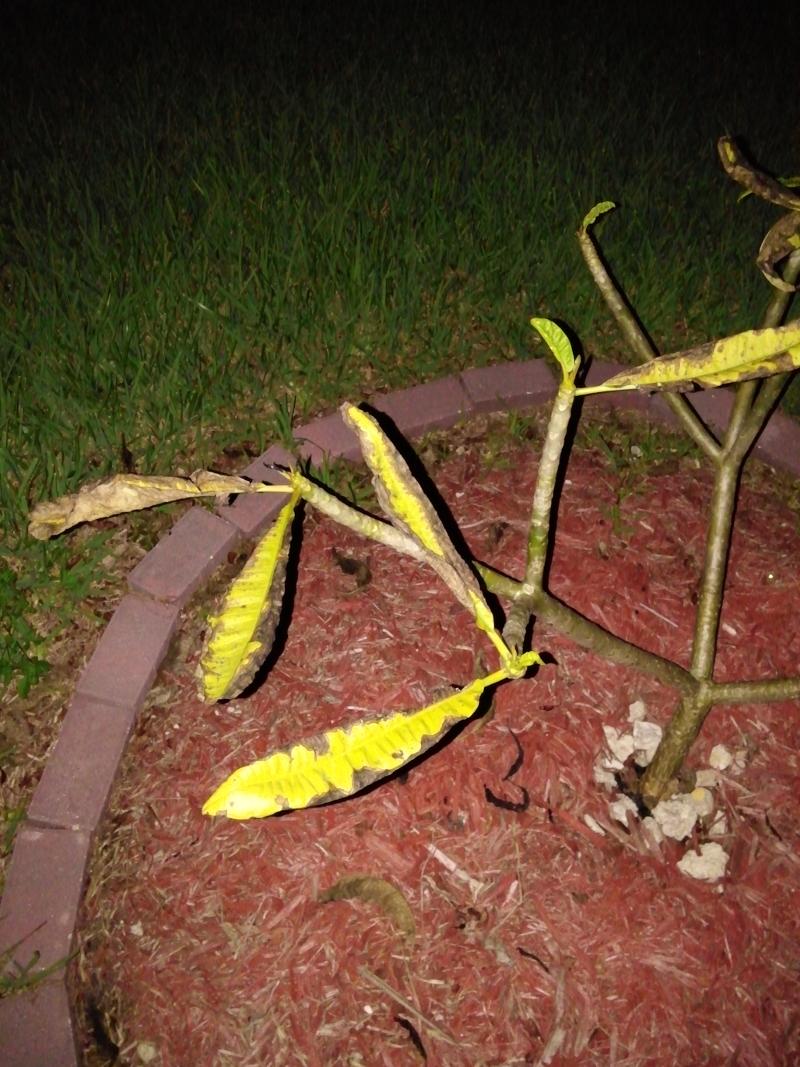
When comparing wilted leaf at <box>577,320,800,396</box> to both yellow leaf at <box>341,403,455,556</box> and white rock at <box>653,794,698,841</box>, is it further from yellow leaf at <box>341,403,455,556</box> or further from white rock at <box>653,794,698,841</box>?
white rock at <box>653,794,698,841</box>

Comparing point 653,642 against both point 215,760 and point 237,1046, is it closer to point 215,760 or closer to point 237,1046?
point 215,760

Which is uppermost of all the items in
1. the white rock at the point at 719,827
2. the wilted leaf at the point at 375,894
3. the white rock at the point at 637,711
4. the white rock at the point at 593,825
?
the white rock at the point at 637,711

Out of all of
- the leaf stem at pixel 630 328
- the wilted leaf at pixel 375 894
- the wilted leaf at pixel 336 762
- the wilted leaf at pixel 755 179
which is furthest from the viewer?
the wilted leaf at pixel 375 894

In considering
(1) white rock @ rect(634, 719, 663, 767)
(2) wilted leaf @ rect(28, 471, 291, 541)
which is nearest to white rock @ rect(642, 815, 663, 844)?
(1) white rock @ rect(634, 719, 663, 767)

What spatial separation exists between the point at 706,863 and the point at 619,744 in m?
0.26

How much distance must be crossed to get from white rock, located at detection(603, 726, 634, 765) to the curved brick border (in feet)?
2.97

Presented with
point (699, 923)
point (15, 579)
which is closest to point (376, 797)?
point (699, 923)

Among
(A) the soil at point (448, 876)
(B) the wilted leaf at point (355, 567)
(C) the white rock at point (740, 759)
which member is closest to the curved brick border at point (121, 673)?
(A) the soil at point (448, 876)

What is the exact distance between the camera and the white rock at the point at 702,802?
1514mm

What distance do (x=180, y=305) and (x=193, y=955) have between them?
178cm

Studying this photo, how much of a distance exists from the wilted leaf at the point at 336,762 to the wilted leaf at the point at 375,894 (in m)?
0.73

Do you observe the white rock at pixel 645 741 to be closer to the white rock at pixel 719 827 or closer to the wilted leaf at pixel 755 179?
the white rock at pixel 719 827

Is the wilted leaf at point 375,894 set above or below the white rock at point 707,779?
below

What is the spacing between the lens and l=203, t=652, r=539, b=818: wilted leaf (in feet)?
2.47
